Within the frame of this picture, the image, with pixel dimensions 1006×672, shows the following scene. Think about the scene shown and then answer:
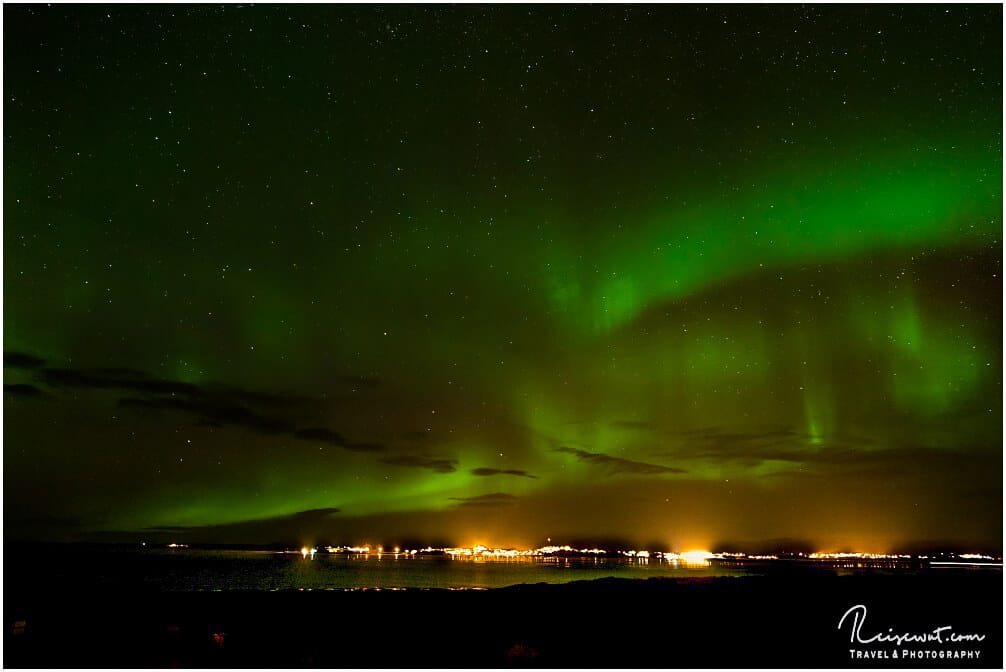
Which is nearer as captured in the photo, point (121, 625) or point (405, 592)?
point (121, 625)

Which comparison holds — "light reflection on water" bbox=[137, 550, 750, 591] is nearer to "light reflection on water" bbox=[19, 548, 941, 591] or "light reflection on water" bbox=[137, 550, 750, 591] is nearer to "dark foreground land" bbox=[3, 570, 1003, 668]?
"light reflection on water" bbox=[19, 548, 941, 591]

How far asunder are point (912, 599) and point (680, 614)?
22220mm

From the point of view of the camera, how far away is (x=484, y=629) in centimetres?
2866

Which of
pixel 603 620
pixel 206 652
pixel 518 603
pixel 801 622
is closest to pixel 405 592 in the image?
pixel 518 603

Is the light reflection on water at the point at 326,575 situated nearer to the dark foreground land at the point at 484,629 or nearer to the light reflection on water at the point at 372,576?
the light reflection on water at the point at 372,576

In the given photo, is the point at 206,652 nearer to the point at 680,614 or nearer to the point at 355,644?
the point at 355,644

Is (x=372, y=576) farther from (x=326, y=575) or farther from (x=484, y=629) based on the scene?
(x=484, y=629)

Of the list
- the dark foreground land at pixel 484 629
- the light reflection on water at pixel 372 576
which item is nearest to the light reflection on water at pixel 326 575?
→ the light reflection on water at pixel 372 576

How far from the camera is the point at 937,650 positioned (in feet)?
60.6

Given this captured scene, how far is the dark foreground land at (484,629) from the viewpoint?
902 inches

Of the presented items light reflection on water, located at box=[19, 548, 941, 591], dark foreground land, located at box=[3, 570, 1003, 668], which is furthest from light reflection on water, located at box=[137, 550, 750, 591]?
dark foreground land, located at box=[3, 570, 1003, 668]

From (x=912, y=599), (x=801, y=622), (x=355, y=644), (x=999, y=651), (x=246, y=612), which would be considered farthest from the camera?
(x=912, y=599)

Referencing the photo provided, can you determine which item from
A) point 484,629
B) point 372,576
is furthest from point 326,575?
point 484,629

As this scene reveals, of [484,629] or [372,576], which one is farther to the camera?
[372,576]
